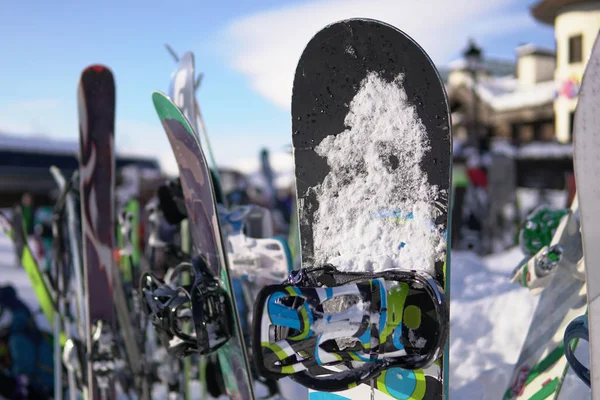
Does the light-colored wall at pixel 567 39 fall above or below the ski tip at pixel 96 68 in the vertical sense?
above

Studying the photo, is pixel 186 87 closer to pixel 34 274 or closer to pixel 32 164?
pixel 34 274

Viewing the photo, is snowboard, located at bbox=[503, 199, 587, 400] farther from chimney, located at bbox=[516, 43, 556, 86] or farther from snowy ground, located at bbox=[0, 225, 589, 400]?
chimney, located at bbox=[516, 43, 556, 86]

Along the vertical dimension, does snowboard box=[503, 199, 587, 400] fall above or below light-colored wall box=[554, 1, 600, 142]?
below

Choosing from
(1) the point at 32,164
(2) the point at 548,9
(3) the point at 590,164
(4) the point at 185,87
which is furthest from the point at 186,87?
(1) the point at 32,164

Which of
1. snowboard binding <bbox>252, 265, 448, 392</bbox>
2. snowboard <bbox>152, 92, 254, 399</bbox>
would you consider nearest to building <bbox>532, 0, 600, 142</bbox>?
snowboard <bbox>152, 92, 254, 399</bbox>

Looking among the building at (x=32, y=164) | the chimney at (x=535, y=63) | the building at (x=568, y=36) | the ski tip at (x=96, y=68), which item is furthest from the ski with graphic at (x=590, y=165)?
the chimney at (x=535, y=63)

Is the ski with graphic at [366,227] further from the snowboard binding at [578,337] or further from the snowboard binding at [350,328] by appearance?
the snowboard binding at [578,337]

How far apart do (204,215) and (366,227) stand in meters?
0.71

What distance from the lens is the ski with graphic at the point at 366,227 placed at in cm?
129

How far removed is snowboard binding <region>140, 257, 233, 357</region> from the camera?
1.80 metres

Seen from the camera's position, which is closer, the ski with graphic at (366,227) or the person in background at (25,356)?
the ski with graphic at (366,227)

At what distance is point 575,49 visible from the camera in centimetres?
1411

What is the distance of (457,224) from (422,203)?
6.38 metres

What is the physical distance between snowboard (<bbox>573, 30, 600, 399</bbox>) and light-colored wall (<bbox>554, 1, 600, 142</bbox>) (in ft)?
44.0
